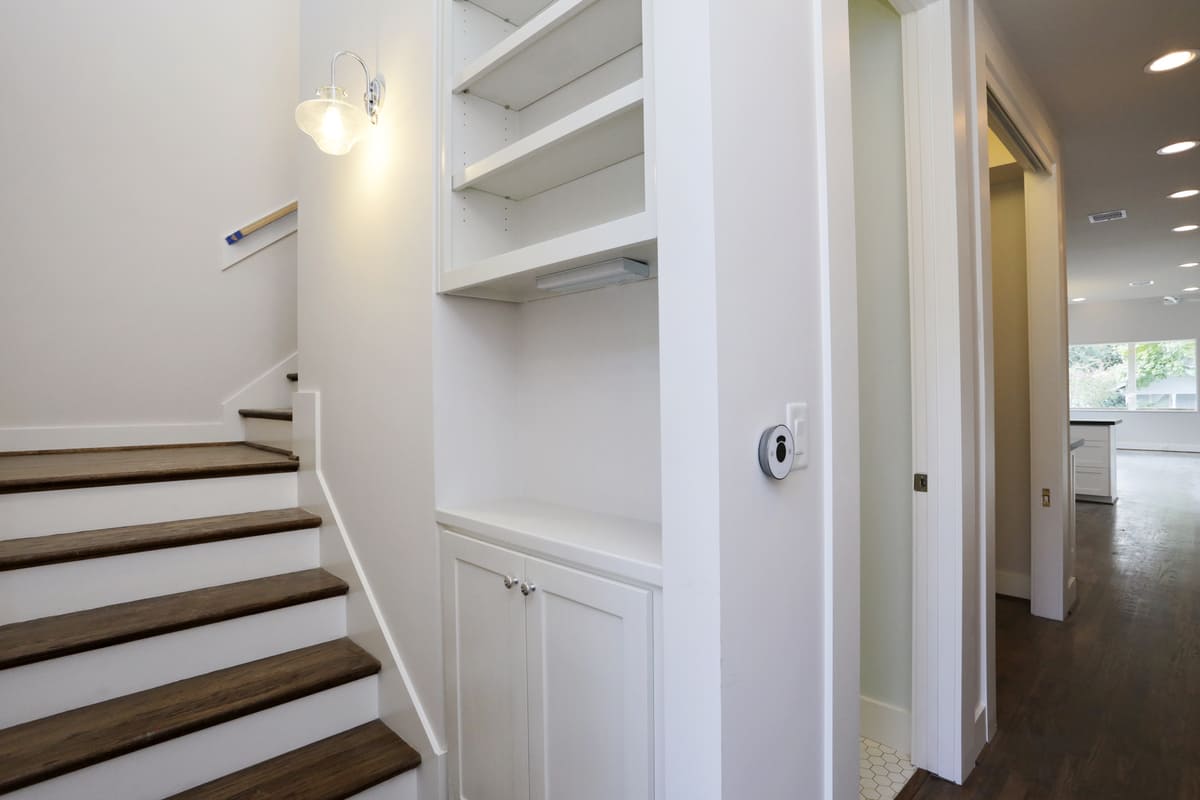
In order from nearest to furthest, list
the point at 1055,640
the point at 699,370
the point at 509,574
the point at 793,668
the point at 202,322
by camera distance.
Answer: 1. the point at 699,370
2. the point at 793,668
3. the point at 509,574
4. the point at 1055,640
5. the point at 202,322

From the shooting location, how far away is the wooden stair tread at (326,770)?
56.3 inches

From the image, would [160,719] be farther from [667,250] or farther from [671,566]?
[667,250]

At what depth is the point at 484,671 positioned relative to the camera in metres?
1.46

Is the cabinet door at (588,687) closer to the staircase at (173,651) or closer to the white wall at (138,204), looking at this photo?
the staircase at (173,651)

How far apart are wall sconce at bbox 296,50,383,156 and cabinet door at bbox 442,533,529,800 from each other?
51.3 inches

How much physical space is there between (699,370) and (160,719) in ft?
5.28

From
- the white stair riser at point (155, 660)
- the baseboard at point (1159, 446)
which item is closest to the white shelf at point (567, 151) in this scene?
the white stair riser at point (155, 660)

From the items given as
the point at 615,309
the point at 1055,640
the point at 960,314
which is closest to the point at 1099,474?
the point at 1055,640

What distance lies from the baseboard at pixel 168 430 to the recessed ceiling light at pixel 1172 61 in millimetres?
4454

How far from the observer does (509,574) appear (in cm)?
137

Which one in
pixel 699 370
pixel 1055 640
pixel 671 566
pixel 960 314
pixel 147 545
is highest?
pixel 960 314

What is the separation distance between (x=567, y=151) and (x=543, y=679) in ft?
4.21

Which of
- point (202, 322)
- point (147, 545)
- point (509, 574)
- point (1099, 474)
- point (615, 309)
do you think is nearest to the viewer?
point (509, 574)

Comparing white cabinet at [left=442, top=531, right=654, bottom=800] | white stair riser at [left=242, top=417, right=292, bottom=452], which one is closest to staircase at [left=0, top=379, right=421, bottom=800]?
white cabinet at [left=442, top=531, right=654, bottom=800]
